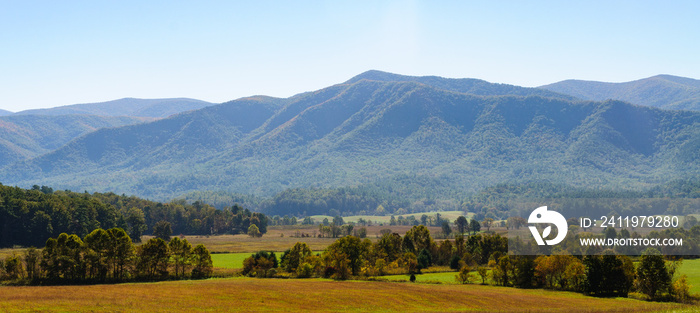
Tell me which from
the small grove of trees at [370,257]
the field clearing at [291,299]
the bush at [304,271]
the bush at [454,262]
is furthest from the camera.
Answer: the bush at [454,262]

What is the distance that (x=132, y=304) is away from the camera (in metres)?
52.6

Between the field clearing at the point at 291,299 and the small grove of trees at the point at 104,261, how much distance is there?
6.20m

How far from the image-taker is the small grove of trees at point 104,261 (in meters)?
70.9

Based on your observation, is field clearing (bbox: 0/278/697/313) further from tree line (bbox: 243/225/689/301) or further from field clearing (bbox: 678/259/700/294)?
field clearing (bbox: 678/259/700/294)

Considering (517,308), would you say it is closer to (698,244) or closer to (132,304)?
(132,304)

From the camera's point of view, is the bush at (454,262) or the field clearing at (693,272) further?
the bush at (454,262)

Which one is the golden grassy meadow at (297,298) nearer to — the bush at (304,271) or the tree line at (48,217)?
the bush at (304,271)

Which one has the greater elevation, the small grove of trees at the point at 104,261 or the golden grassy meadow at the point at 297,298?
the small grove of trees at the point at 104,261

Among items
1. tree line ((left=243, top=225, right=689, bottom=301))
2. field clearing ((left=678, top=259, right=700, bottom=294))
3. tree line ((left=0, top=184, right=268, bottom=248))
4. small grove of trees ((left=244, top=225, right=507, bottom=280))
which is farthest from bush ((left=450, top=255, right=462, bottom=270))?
tree line ((left=0, top=184, right=268, bottom=248))

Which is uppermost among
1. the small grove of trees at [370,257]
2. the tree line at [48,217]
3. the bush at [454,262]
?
the tree line at [48,217]

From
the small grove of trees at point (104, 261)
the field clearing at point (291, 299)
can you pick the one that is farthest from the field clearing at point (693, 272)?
the small grove of trees at point (104, 261)

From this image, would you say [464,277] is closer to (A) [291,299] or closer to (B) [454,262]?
(B) [454,262]

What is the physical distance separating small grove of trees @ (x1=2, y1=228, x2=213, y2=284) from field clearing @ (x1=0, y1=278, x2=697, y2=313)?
6.20 meters

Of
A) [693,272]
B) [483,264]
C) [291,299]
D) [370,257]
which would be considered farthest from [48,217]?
[693,272]
